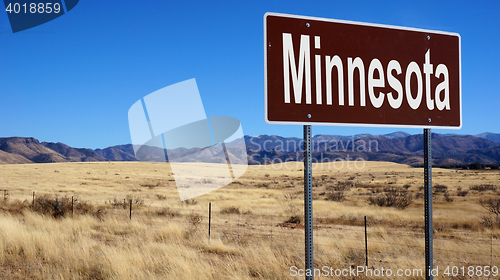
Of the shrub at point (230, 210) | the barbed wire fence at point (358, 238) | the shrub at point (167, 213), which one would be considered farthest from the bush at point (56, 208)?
the shrub at point (230, 210)

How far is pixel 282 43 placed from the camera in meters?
2.89

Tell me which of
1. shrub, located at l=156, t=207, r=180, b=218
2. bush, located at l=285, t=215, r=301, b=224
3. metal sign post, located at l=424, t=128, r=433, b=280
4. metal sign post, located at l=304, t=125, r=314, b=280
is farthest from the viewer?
shrub, located at l=156, t=207, r=180, b=218

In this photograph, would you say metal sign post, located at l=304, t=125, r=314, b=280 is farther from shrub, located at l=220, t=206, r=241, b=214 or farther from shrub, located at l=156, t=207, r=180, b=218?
shrub, located at l=220, t=206, r=241, b=214

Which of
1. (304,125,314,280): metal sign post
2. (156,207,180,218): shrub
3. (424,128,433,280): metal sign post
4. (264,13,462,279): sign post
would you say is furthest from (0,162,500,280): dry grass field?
(264,13,462,279): sign post

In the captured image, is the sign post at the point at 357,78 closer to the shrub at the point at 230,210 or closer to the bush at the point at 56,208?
the bush at the point at 56,208

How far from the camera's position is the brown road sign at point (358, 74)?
2871 millimetres

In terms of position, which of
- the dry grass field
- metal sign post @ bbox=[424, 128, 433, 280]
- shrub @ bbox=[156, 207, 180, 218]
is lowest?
shrub @ bbox=[156, 207, 180, 218]

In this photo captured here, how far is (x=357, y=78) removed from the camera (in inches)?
123

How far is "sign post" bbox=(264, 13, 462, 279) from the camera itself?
9.36 ft

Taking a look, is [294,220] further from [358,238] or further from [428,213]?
[428,213]

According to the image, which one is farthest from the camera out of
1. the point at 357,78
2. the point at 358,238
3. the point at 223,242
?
the point at 358,238

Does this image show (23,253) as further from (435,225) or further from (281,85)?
(435,225)

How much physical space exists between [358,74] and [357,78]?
1.7 inches

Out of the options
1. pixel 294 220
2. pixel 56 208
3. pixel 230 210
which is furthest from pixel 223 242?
pixel 56 208
